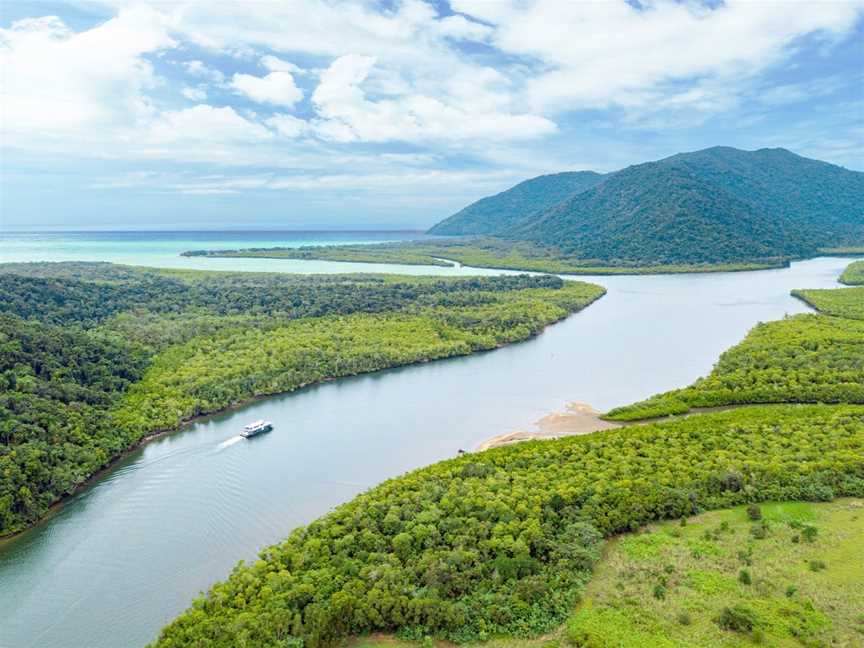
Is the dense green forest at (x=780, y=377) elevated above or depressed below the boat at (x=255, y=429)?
above

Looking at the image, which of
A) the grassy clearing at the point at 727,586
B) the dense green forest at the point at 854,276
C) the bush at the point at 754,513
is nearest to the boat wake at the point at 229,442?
the grassy clearing at the point at 727,586

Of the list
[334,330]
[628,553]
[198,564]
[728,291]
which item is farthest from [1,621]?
[728,291]

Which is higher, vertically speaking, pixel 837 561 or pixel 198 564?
pixel 837 561

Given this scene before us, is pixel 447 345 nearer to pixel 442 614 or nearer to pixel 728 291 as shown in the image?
pixel 442 614

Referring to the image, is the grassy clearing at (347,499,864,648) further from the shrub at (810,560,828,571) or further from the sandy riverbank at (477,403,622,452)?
the sandy riverbank at (477,403,622,452)

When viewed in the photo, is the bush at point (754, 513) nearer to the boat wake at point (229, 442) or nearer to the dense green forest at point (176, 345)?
the boat wake at point (229, 442)

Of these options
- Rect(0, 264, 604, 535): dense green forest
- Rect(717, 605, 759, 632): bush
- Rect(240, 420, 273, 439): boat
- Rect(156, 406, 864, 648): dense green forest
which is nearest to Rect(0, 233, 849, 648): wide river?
Rect(240, 420, 273, 439): boat
